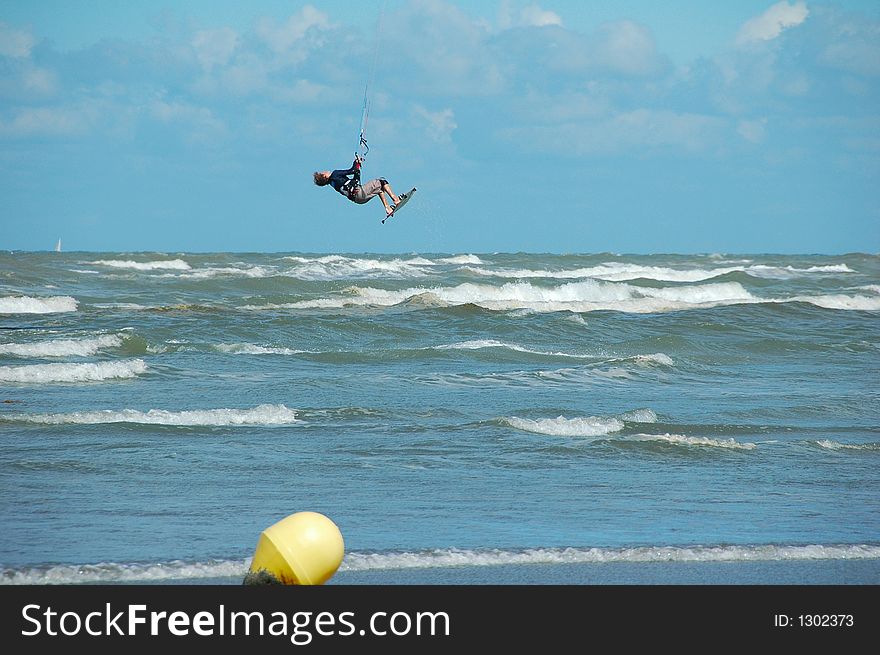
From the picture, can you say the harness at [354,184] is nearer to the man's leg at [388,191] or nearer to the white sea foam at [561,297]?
the man's leg at [388,191]

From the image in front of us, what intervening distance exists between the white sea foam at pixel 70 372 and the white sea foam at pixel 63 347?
2.61 metres

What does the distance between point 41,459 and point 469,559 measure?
5580 millimetres

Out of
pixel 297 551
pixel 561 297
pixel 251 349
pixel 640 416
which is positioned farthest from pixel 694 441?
pixel 561 297

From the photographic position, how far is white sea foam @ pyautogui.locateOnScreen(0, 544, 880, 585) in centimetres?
754

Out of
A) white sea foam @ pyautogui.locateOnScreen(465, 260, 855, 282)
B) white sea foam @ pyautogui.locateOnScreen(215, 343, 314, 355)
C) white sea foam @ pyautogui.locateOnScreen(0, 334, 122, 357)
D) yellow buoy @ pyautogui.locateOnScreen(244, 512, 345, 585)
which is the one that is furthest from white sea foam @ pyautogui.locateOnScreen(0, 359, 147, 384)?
white sea foam @ pyautogui.locateOnScreen(465, 260, 855, 282)

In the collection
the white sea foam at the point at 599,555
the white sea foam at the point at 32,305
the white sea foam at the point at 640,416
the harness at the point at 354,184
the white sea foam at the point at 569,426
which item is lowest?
the white sea foam at the point at 599,555

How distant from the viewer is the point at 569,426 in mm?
13922

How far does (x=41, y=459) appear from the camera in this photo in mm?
11492

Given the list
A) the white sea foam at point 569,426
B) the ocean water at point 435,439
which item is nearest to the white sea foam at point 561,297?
the ocean water at point 435,439

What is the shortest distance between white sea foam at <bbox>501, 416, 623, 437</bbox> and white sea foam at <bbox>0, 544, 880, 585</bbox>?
510cm

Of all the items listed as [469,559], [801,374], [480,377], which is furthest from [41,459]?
[801,374]

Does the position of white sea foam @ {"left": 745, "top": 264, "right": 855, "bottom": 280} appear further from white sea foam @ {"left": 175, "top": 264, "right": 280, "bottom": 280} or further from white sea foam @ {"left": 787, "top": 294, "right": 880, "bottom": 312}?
white sea foam @ {"left": 175, "top": 264, "right": 280, "bottom": 280}

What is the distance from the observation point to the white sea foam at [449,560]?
7.54 meters

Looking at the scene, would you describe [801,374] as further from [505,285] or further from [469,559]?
[505,285]
